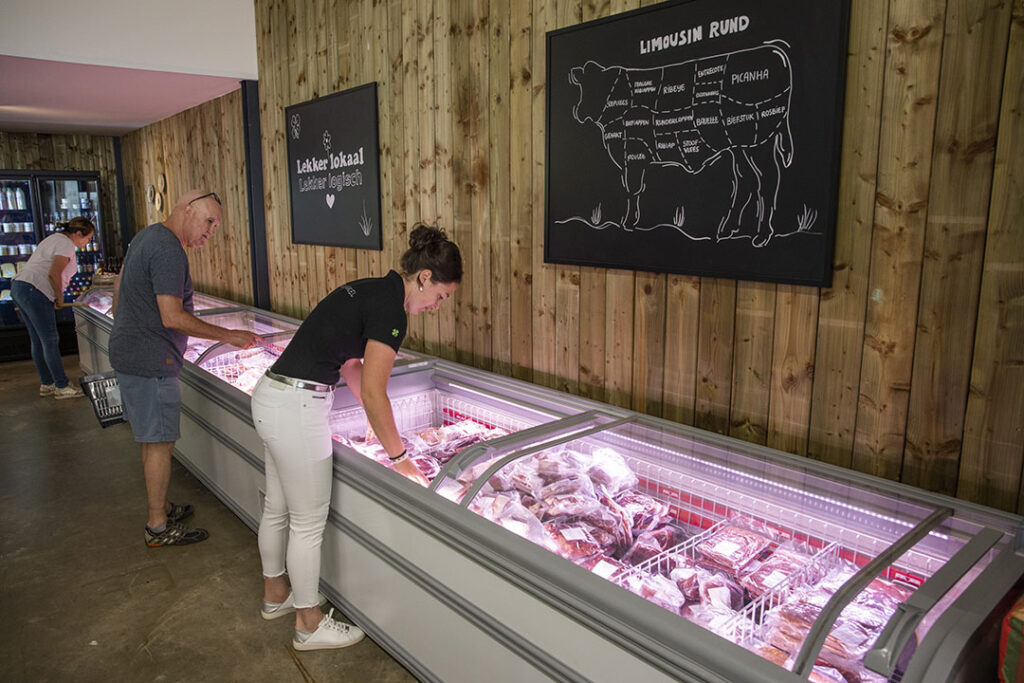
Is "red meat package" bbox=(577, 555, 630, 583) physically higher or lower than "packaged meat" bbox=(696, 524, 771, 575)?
lower

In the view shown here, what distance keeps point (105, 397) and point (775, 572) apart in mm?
3993

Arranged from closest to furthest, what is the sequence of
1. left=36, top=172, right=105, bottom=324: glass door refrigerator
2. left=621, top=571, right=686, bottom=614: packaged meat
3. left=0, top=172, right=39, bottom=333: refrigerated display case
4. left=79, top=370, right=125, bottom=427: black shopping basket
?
left=621, top=571, right=686, bottom=614: packaged meat
left=79, top=370, right=125, bottom=427: black shopping basket
left=0, top=172, right=39, bottom=333: refrigerated display case
left=36, top=172, right=105, bottom=324: glass door refrigerator

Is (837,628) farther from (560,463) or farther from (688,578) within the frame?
(560,463)

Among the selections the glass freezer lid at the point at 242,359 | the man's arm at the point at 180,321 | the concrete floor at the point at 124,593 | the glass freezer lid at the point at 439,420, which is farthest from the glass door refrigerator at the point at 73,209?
the glass freezer lid at the point at 439,420

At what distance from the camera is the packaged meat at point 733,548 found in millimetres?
2180

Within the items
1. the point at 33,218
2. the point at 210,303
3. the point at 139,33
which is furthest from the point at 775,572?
the point at 33,218

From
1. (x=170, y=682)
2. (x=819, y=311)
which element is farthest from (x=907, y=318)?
(x=170, y=682)

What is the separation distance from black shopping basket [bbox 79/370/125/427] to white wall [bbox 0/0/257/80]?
2451mm

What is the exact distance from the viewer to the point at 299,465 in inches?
107

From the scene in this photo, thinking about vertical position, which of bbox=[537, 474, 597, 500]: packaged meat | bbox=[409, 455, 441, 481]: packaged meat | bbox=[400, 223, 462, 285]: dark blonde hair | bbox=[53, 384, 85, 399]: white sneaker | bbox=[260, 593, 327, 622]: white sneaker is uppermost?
bbox=[400, 223, 462, 285]: dark blonde hair

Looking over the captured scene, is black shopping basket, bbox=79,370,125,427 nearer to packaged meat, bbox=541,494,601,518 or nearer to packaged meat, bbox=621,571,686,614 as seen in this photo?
packaged meat, bbox=541,494,601,518

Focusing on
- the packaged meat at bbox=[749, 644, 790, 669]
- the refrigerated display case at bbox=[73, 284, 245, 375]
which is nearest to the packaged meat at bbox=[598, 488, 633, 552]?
the packaged meat at bbox=[749, 644, 790, 669]

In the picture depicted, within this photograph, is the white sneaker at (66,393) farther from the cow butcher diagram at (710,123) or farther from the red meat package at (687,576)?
the red meat package at (687,576)

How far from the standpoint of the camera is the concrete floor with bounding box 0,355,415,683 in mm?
2832
